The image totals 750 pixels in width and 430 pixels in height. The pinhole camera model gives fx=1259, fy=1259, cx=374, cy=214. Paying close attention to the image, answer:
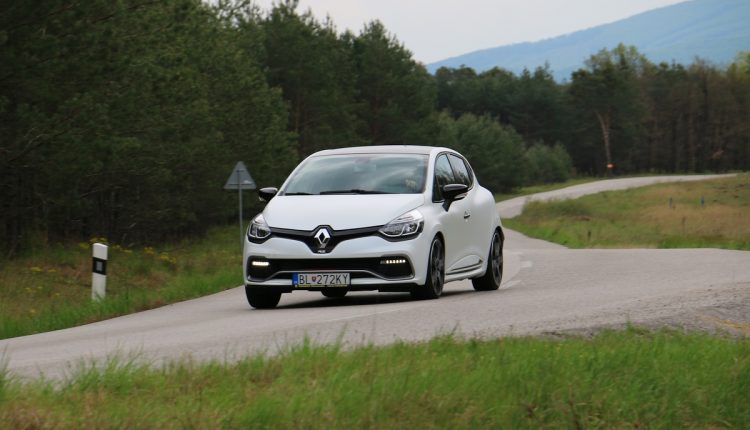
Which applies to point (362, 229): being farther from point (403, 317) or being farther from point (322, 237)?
point (403, 317)

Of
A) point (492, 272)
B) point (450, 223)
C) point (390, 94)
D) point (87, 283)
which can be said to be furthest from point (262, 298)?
point (390, 94)

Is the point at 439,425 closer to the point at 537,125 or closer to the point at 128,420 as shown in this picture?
the point at 128,420

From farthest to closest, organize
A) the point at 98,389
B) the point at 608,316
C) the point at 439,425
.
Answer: the point at 608,316 → the point at 98,389 → the point at 439,425

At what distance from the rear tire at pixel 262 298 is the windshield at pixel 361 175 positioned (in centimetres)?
119

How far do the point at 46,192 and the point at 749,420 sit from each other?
24.6 metres

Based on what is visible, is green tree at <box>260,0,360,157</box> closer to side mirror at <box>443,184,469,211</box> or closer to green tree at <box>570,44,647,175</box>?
side mirror at <box>443,184,469,211</box>

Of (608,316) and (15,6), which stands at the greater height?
(15,6)

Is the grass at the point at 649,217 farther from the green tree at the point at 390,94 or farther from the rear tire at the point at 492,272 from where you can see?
the rear tire at the point at 492,272

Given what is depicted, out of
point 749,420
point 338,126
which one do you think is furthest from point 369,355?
point 338,126

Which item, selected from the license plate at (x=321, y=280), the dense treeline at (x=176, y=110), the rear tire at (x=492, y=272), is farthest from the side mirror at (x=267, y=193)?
the dense treeline at (x=176, y=110)

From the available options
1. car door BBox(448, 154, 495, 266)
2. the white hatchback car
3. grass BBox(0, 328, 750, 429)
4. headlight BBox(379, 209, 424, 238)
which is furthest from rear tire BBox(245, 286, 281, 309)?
grass BBox(0, 328, 750, 429)

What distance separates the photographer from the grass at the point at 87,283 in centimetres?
1483

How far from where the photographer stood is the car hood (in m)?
13.1

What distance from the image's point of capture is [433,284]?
44.3ft
